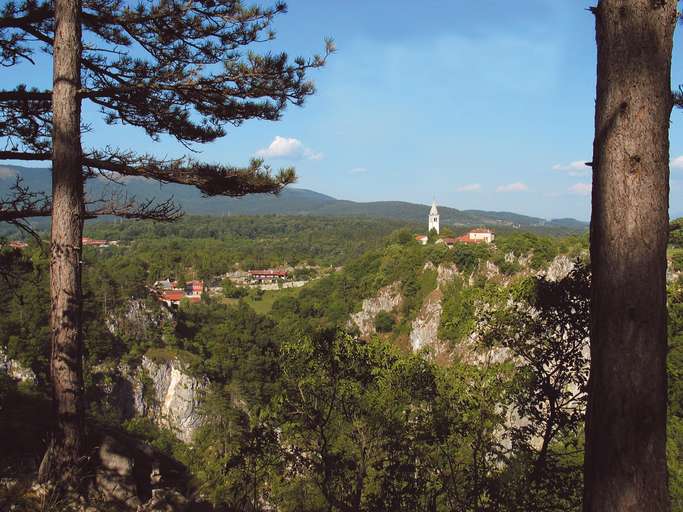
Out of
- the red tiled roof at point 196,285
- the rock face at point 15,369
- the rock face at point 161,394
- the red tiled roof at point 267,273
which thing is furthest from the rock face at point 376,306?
the rock face at point 15,369

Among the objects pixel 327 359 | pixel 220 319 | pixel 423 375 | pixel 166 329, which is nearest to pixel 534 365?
pixel 423 375

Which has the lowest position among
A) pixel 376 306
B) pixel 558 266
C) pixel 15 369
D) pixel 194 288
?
pixel 194 288

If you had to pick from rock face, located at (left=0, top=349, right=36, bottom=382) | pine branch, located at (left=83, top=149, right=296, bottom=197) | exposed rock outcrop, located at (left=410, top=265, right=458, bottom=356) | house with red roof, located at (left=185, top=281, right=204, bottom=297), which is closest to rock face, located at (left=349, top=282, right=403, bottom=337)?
exposed rock outcrop, located at (left=410, top=265, right=458, bottom=356)

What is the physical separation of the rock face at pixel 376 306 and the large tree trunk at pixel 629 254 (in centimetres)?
4324

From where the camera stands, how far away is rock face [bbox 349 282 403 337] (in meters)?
45.2

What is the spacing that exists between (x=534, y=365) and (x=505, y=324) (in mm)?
472

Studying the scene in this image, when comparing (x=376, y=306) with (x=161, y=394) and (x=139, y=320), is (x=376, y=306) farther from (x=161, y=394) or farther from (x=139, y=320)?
(x=161, y=394)

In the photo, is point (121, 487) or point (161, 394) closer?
point (121, 487)

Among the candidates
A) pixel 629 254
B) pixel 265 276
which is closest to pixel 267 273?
pixel 265 276

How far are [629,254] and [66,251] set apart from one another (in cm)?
356

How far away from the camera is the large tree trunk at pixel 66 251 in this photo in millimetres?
3398

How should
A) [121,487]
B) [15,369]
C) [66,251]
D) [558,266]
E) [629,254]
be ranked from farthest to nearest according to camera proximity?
1. [558,266]
2. [15,369]
3. [121,487]
4. [66,251]
5. [629,254]

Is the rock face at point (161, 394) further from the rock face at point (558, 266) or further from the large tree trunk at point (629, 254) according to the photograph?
the large tree trunk at point (629, 254)

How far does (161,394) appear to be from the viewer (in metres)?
27.5
